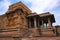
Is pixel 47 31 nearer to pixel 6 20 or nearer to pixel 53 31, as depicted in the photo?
pixel 53 31

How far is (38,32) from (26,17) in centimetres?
630

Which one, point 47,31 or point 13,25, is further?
point 13,25

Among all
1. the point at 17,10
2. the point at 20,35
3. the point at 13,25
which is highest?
the point at 17,10

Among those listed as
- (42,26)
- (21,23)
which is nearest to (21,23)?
(21,23)

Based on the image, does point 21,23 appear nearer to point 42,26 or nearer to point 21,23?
point 21,23

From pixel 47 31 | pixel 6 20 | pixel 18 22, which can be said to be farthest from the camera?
pixel 6 20

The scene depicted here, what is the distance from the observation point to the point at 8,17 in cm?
3059

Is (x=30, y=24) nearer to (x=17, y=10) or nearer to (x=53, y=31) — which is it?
(x=17, y=10)

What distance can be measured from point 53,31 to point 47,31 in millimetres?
1139

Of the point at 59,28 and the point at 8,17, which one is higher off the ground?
the point at 8,17

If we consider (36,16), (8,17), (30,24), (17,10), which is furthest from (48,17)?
(8,17)

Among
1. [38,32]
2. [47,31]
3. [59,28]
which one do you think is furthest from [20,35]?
[59,28]

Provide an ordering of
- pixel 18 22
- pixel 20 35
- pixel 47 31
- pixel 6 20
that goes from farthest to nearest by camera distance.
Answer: pixel 6 20 → pixel 18 22 → pixel 47 31 → pixel 20 35

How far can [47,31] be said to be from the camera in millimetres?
26438
